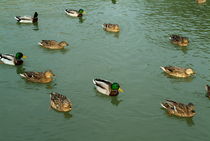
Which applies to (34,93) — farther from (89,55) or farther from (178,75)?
(178,75)

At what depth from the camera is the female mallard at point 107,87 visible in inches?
595

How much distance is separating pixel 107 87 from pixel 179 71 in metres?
3.75

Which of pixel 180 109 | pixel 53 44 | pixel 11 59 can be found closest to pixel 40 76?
pixel 11 59

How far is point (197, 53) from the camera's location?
20016 mm

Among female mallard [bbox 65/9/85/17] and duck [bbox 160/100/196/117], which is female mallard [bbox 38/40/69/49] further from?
duck [bbox 160/100/196/117]

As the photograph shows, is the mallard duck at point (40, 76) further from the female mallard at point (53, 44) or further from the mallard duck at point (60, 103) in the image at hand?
the female mallard at point (53, 44)

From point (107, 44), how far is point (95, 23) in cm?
382

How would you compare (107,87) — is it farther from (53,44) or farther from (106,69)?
(53,44)

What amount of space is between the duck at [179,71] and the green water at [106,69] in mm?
288

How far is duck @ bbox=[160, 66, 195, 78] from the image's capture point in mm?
16995

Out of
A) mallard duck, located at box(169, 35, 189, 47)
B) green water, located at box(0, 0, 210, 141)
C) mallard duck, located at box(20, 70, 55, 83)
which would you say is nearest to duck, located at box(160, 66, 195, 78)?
green water, located at box(0, 0, 210, 141)

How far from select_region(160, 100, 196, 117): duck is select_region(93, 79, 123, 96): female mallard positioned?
7.20ft

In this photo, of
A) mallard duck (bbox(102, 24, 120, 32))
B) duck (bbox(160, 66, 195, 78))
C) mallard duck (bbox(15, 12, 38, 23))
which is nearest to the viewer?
duck (bbox(160, 66, 195, 78))

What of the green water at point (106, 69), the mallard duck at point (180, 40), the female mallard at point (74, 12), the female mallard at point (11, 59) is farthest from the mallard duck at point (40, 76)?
the female mallard at point (74, 12)
